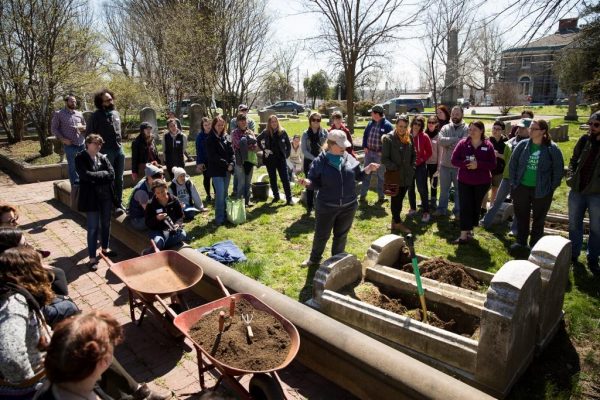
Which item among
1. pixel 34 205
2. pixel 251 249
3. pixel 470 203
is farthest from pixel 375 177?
pixel 34 205

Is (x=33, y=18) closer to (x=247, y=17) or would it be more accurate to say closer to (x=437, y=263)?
(x=247, y=17)

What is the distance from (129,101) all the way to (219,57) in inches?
234

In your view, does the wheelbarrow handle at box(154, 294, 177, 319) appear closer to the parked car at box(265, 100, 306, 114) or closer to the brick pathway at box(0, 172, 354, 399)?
the brick pathway at box(0, 172, 354, 399)

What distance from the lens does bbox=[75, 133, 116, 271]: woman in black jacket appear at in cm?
567

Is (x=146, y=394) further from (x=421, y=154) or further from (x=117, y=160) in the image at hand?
(x=421, y=154)

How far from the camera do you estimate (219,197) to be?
300 inches

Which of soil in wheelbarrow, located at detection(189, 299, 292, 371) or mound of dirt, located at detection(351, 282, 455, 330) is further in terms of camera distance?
mound of dirt, located at detection(351, 282, 455, 330)

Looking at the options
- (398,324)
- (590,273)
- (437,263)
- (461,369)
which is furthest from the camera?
(590,273)

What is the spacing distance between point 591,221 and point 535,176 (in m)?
0.88

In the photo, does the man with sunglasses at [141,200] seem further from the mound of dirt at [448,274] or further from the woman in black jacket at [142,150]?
the mound of dirt at [448,274]

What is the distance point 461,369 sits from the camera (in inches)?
134

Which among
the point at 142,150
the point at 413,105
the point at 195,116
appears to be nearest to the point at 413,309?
the point at 142,150

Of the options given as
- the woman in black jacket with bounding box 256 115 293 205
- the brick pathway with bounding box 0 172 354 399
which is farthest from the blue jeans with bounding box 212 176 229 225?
the brick pathway with bounding box 0 172 354 399

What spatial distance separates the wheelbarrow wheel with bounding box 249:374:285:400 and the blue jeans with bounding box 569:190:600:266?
15.3ft
